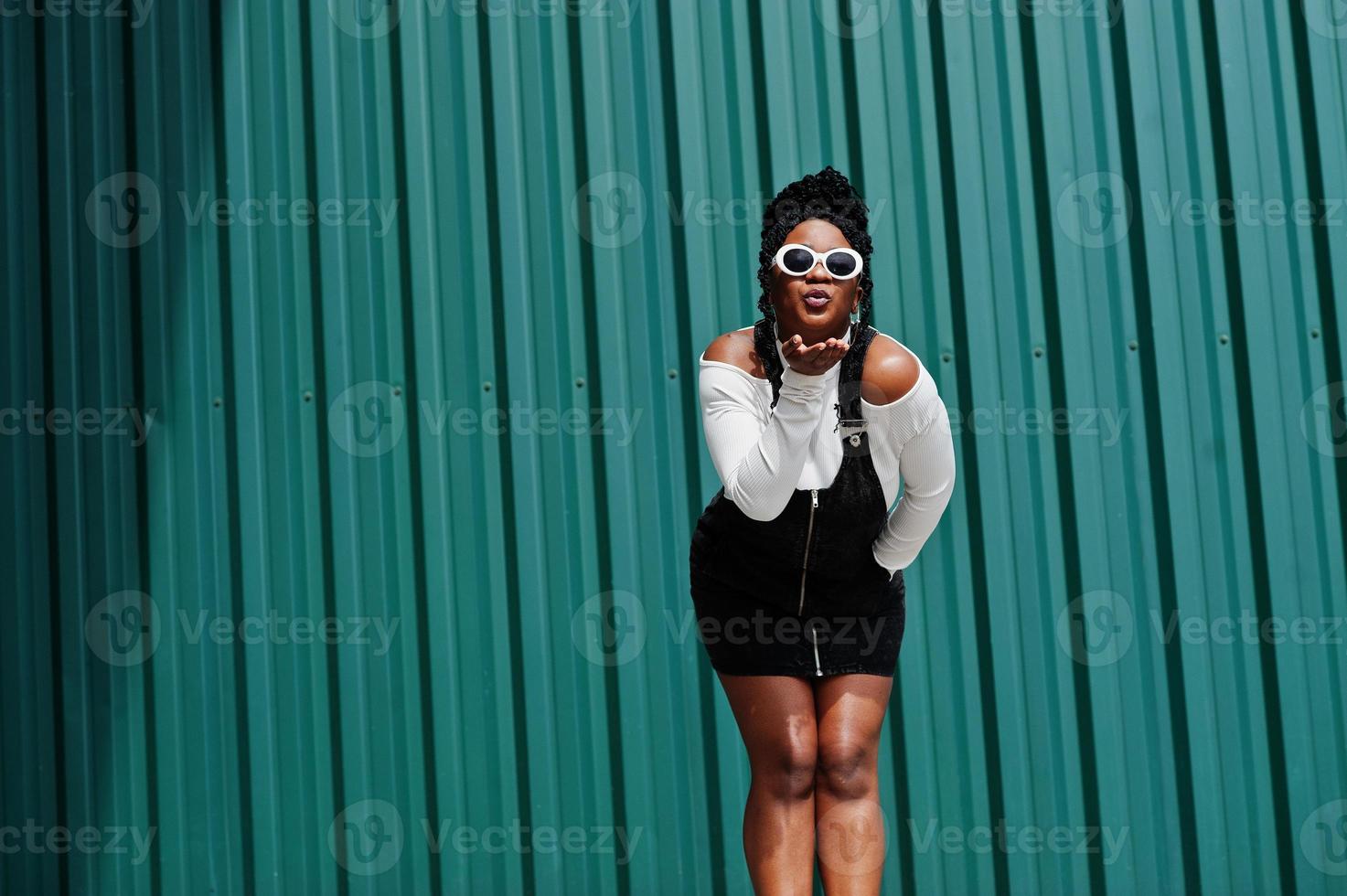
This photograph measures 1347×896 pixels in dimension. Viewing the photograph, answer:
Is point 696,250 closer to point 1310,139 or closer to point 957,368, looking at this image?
point 957,368

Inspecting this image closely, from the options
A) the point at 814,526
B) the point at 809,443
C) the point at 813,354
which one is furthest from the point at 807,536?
the point at 813,354

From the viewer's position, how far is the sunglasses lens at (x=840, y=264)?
288cm

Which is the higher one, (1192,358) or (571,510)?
(1192,358)

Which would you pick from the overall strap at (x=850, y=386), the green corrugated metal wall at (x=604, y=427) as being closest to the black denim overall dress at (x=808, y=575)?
the overall strap at (x=850, y=386)

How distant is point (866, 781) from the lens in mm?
3029

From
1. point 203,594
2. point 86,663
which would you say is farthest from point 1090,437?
point 86,663

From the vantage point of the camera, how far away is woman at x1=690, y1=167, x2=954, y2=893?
9.46ft

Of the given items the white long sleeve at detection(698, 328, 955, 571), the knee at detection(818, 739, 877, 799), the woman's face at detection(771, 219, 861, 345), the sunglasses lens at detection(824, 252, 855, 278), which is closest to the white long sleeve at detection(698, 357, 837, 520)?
the white long sleeve at detection(698, 328, 955, 571)

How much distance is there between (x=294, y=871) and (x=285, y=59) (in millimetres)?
2913

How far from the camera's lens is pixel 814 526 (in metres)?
3.01

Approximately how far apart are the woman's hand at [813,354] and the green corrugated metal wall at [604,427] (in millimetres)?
1812

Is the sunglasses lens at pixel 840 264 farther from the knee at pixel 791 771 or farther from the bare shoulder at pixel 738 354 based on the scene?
the knee at pixel 791 771

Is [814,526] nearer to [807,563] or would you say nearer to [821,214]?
[807,563]

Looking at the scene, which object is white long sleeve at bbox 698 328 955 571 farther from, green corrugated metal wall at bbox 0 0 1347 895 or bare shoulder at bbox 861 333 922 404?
green corrugated metal wall at bbox 0 0 1347 895
